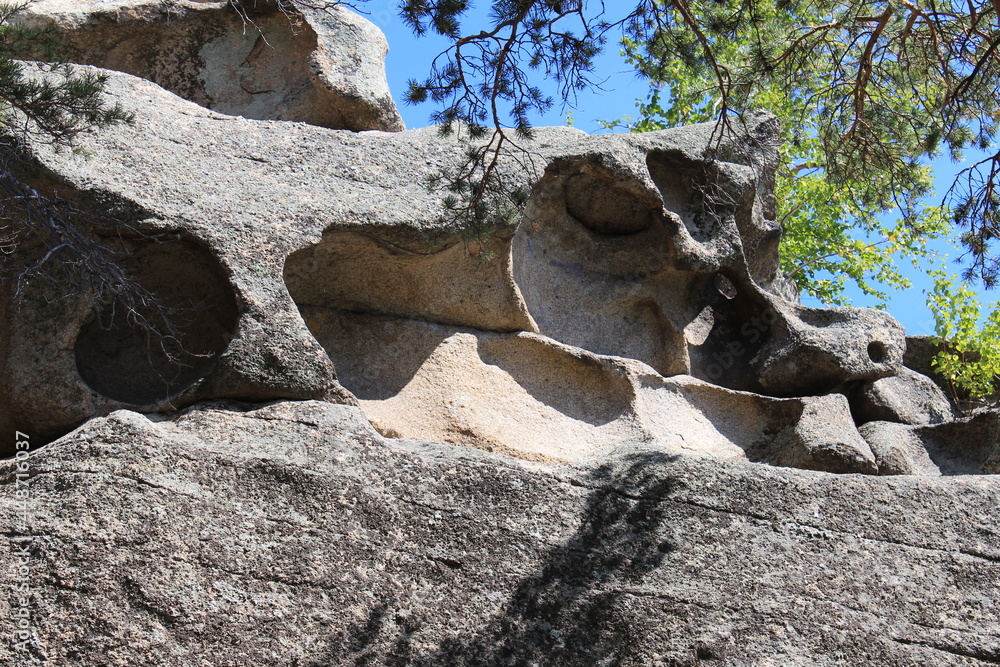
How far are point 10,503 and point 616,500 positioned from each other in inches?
92.7

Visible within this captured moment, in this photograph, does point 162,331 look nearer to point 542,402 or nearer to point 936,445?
point 542,402

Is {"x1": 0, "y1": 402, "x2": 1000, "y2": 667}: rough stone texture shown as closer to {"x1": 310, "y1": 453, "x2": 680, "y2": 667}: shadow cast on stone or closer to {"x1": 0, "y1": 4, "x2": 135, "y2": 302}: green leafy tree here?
{"x1": 310, "y1": 453, "x2": 680, "y2": 667}: shadow cast on stone

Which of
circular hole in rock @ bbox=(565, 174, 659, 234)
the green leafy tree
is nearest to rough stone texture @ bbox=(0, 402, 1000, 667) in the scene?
the green leafy tree

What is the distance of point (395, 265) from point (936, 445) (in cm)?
338

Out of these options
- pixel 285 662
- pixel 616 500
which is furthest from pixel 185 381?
pixel 616 500

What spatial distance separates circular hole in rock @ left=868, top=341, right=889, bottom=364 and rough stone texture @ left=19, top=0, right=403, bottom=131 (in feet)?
12.0

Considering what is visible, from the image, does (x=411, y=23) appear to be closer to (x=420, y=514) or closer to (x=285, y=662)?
(x=420, y=514)

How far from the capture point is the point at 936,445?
20.7 feet

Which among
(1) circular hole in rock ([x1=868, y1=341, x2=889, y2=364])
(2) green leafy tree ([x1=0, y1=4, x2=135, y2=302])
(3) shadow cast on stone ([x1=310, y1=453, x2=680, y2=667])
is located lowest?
(3) shadow cast on stone ([x1=310, y1=453, x2=680, y2=667])

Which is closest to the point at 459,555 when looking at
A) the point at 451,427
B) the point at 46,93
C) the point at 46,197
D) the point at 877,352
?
the point at 451,427

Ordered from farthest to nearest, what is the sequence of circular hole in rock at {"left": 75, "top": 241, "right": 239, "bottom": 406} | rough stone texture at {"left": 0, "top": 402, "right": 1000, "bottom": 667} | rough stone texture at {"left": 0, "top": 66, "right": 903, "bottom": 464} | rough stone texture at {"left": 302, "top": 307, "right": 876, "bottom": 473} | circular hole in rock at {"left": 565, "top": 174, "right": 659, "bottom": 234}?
circular hole in rock at {"left": 565, "top": 174, "right": 659, "bottom": 234} < rough stone texture at {"left": 302, "top": 307, "right": 876, "bottom": 473} < circular hole in rock at {"left": 75, "top": 241, "right": 239, "bottom": 406} < rough stone texture at {"left": 0, "top": 66, "right": 903, "bottom": 464} < rough stone texture at {"left": 0, "top": 402, "right": 1000, "bottom": 667}

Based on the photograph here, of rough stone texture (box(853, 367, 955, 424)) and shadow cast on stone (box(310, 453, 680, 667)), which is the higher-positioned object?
rough stone texture (box(853, 367, 955, 424))

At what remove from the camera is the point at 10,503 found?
3.80m

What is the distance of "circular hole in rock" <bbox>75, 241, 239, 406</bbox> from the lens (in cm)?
505
